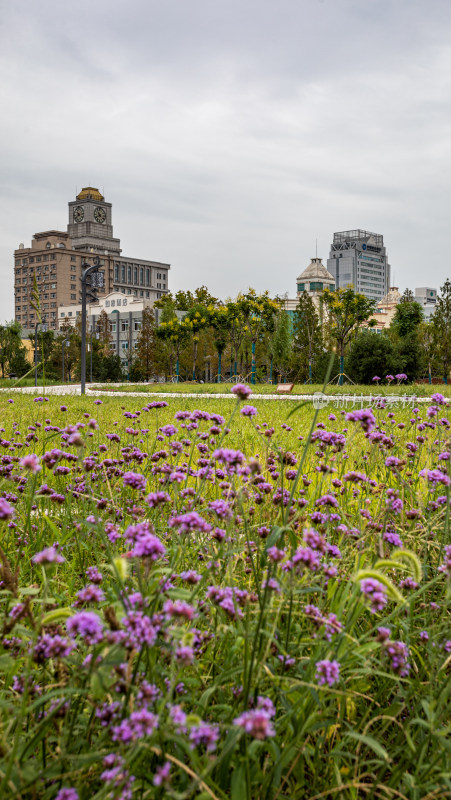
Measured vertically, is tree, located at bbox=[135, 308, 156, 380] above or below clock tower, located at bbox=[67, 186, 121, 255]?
below

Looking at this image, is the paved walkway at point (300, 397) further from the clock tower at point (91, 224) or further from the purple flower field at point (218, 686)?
the clock tower at point (91, 224)

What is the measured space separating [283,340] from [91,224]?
5397 inches

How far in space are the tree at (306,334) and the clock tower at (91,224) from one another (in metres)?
124

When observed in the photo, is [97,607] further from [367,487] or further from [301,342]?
[301,342]

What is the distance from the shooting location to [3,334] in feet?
177

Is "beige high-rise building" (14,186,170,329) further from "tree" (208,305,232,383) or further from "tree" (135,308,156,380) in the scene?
"tree" (208,305,232,383)

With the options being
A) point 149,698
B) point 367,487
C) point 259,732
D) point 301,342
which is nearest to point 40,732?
point 149,698

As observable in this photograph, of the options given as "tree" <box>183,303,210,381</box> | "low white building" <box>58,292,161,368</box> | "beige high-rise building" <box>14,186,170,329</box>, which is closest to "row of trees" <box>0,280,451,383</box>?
"tree" <box>183,303,210,381</box>

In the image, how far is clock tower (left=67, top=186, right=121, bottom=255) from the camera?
162 m

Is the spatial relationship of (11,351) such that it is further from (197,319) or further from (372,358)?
(372,358)

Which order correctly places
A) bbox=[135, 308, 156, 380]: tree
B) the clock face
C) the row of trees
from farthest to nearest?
the clock face
bbox=[135, 308, 156, 380]: tree
the row of trees

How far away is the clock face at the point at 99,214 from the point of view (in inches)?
6571

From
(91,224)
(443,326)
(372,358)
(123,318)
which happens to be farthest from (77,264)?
(372,358)

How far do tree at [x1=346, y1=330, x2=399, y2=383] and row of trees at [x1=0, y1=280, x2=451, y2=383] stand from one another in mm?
51
